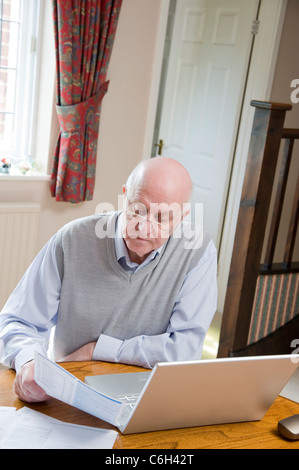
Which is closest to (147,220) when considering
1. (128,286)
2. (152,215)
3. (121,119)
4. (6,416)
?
(152,215)

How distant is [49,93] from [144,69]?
0.63 metres

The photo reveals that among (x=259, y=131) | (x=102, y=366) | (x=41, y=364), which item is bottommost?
(x=102, y=366)

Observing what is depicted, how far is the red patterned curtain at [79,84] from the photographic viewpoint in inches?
121

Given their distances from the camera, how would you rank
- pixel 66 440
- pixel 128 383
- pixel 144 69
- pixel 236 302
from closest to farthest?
pixel 66 440
pixel 128 383
pixel 236 302
pixel 144 69

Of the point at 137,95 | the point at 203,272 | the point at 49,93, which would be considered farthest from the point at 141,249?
the point at 137,95

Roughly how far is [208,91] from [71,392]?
3261mm

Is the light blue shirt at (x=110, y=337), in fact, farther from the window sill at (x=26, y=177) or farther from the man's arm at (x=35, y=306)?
the window sill at (x=26, y=177)

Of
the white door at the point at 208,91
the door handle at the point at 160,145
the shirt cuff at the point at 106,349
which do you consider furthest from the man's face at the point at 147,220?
the door handle at the point at 160,145

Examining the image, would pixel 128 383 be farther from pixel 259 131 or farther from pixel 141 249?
pixel 259 131

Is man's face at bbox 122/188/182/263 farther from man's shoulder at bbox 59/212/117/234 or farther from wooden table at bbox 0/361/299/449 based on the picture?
wooden table at bbox 0/361/299/449

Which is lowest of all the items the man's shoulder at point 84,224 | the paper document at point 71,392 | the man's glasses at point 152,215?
the paper document at point 71,392

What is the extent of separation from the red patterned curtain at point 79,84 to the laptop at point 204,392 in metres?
2.08

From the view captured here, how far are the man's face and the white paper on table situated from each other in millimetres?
528

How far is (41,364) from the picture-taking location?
1187 mm
